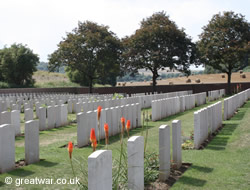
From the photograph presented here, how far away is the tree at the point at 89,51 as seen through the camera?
39125mm

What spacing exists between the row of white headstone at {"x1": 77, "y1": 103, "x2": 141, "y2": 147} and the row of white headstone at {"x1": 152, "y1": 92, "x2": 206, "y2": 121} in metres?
1.90

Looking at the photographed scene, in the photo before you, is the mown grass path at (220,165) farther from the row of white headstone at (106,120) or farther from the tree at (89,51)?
the tree at (89,51)

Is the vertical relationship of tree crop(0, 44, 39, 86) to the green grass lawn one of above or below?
above

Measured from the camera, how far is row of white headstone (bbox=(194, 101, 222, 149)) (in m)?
7.56

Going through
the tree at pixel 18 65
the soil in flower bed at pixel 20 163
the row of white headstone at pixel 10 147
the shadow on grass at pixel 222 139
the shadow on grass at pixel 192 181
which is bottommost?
the soil in flower bed at pixel 20 163

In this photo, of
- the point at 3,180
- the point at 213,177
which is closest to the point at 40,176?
the point at 3,180

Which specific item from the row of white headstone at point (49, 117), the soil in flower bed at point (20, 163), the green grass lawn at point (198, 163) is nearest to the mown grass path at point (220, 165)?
the green grass lawn at point (198, 163)

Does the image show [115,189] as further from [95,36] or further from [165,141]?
[95,36]

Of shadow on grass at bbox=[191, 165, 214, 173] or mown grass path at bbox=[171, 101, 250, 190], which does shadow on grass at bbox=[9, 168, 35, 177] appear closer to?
mown grass path at bbox=[171, 101, 250, 190]

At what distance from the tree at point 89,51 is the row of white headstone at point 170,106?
2062 cm

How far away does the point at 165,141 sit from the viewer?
17.2ft

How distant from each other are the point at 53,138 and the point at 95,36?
29.7 m

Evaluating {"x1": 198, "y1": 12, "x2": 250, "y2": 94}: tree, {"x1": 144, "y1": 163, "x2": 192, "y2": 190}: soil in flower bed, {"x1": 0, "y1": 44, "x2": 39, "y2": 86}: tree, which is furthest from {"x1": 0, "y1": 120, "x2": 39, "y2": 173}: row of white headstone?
{"x1": 0, "y1": 44, "x2": 39, "y2": 86}: tree

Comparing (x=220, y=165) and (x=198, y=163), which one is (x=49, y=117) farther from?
(x=220, y=165)
